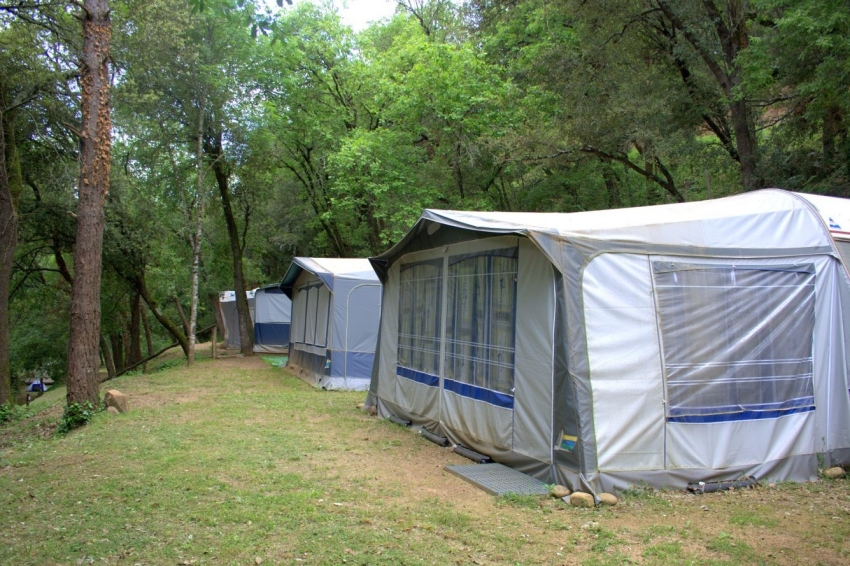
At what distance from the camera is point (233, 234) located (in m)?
17.9

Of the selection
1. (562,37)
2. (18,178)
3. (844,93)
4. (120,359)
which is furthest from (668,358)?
(120,359)

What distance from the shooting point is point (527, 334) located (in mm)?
5289

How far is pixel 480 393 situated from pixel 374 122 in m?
13.7

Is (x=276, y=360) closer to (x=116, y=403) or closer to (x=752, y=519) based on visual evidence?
(x=116, y=403)

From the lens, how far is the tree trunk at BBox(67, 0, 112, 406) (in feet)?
26.2

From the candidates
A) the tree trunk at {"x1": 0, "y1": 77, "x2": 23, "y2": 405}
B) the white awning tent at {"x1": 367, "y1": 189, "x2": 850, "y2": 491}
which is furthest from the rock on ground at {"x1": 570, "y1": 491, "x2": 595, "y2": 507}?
the tree trunk at {"x1": 0, "y1": 77, "x2": 23, "y2": 405}

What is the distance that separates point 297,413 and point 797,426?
19.6 feet

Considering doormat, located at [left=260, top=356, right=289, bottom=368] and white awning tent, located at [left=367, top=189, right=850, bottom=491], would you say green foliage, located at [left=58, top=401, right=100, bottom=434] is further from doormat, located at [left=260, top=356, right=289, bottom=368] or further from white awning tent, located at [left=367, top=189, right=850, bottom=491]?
doormat, located at [left=260, top=356, right=289, bottom=368]

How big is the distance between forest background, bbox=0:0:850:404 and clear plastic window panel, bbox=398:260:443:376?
3.29 meters

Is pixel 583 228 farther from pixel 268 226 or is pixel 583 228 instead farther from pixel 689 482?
pixel 268 226

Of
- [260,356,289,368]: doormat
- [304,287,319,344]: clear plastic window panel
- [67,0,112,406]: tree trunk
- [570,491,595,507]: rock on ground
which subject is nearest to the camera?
[570,491,595,507]: rock on ground

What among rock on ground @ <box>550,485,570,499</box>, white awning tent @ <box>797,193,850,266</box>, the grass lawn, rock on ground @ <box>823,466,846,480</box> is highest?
white awning tent @ <box>797,193,850,266</box>

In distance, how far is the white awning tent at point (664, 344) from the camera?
15.4ft

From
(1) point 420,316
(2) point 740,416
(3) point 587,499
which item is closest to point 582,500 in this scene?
(3) point 587,499
